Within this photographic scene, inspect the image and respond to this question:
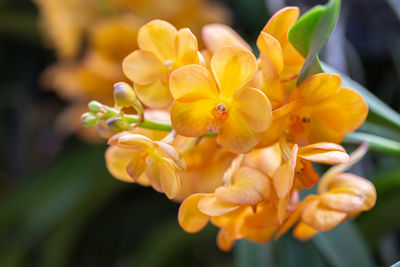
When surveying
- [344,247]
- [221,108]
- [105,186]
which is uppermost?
[221,108]

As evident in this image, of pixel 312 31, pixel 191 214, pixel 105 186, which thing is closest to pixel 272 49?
pixel 312 31

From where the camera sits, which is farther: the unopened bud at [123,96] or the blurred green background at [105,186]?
the blurred green background at [105,186]

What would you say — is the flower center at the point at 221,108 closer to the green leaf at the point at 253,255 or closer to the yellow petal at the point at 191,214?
the yellow petal at the point at 191,214

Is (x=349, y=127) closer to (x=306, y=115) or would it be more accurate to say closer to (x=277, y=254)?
(x=306, y=115)

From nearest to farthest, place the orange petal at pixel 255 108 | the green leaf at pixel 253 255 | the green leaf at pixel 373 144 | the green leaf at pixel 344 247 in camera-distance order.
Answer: the orange petal at pixel 255 108 < the green leaf at pixel 373 144 < the green leaf at pixel 344 247 < the green leaf at pixel 253 255

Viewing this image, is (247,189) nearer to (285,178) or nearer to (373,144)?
(285,178)

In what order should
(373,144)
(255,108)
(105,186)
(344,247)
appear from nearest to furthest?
(255,108)
(373,144)
(344,247)
(105,186)

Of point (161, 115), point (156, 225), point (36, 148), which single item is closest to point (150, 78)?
point (161, 115)

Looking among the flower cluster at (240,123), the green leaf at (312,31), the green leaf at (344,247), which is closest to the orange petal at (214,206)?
the flower cluster at (240,123)
